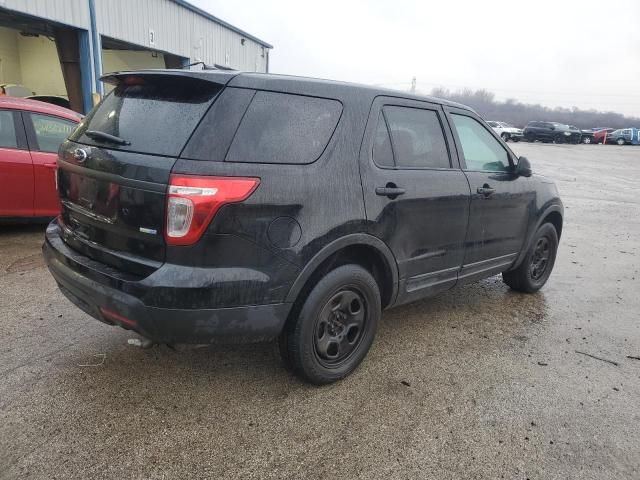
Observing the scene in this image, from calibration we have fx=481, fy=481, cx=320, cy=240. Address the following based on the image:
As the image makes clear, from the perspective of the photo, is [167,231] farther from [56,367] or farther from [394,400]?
[394,400]

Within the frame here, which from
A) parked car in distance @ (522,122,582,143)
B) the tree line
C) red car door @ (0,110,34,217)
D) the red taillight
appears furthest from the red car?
the tree line

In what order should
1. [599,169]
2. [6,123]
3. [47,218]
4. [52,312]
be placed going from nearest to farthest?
[52,312], [6,123], [47,218], [599,169]

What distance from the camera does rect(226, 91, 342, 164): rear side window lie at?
2.45 metres

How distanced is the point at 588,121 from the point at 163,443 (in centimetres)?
9905

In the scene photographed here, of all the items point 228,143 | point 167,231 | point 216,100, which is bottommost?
point 167,231

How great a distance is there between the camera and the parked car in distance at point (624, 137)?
147 ft

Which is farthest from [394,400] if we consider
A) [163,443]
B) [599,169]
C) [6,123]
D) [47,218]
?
[599,169]

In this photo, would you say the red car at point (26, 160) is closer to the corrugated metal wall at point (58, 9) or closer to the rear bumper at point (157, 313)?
the rear bumper at point (157, 313)

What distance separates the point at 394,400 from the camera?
9.43ft

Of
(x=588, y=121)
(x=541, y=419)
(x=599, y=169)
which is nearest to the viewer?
(x=541, y=419)

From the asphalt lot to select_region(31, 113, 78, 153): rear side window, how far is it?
207cm

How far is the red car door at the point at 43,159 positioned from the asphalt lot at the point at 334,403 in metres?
1.63

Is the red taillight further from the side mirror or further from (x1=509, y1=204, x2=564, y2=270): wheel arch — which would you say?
(x1=509, y1=204, x2=564, y2=270): wheel arch

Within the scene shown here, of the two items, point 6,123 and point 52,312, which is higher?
point 6,123
